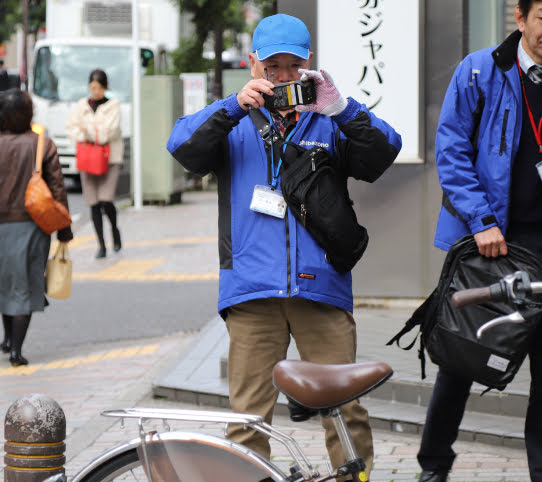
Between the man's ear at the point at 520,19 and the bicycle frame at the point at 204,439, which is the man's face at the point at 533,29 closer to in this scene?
the man's ear at the point at 520,19

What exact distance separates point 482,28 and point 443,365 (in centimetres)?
512

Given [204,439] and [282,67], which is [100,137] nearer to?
[282,67]

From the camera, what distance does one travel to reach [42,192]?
7590 millimetres

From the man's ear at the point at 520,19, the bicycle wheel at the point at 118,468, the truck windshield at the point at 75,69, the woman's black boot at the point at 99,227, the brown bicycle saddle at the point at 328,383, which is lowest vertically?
the woman's black boot at the point at 99,227

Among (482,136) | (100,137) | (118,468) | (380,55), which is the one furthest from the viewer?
(100,137)

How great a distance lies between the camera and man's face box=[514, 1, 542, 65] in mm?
3887

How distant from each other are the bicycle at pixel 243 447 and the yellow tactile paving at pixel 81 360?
4728 millimetres

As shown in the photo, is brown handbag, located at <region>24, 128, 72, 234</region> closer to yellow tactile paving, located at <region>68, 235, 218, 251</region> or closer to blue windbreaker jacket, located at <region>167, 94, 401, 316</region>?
blue windbreaker jacket, located at <region>167, 94, 401, 316</region>

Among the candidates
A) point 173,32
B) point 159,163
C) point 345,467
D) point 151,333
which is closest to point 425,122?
point 151,333

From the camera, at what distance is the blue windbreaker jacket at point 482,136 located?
4.04m

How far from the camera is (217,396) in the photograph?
634 cm

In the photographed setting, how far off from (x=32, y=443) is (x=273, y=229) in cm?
110

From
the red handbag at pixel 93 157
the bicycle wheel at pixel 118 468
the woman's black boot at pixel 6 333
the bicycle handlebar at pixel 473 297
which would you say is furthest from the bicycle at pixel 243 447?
the red handbag at pixel 93 157

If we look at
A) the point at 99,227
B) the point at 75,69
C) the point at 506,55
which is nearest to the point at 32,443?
the point at 506,55
